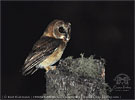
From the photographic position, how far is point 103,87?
8.05 m

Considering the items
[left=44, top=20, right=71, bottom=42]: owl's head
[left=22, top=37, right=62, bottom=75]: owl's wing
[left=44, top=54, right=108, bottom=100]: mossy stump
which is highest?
[left=44, top=20, right=71, bottom=42]: owl's head

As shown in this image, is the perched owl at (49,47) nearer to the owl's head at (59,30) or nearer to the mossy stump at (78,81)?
the owl's head at (59,30)

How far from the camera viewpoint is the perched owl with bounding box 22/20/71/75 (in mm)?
9665

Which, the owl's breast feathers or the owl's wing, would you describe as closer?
the owl's wing

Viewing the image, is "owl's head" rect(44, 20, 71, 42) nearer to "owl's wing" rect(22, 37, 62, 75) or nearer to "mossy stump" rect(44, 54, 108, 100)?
"owl's wing" rect(22, 37, 62, 75)

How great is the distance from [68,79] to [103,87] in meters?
0.64

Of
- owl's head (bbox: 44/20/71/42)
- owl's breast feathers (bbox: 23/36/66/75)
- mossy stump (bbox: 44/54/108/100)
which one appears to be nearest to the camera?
mossy stump (bbox: 44/54/108/100)

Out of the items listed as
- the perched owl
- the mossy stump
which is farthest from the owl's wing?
the mossy stump

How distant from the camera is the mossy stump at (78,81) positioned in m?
7.86

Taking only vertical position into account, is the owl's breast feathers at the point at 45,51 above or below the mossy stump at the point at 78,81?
above

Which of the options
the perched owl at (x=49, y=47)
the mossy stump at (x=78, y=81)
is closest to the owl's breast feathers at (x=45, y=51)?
the perched owl at (x=49, y=47)

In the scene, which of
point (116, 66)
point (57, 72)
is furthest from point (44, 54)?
point (116, 66)

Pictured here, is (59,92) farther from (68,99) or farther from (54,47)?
(54,47)

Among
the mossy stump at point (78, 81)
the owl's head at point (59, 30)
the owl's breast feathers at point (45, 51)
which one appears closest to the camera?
the mossy stump at point (78, 81)
